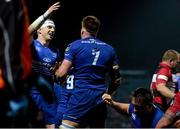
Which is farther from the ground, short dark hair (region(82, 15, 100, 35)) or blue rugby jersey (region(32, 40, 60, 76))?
short dark hair (region(82, 15, 100, 35))

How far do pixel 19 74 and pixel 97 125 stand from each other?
3224mm

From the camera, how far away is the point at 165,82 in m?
5.82

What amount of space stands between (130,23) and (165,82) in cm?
371

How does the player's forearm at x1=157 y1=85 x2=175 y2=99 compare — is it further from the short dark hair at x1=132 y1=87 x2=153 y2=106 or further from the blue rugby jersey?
the blue rugby jersey

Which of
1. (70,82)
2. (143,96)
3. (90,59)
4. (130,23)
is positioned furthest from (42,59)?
(130,23)

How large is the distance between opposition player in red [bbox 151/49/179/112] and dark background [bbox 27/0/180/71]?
3.15m

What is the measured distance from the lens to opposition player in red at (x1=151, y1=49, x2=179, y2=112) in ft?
18.8

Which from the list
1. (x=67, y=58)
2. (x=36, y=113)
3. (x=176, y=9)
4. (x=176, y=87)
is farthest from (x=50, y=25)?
(x=176, y=9)

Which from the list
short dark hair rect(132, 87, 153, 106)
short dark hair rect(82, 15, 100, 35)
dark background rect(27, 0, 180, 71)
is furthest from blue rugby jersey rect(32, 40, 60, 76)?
dark background rect(27, 0, 180, 71)

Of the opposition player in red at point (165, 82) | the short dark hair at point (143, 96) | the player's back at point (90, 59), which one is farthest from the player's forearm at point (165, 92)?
the short dark hair at point (143, 96)

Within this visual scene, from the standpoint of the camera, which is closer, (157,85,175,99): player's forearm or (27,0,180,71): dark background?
(157,85,175,99): player's forearm

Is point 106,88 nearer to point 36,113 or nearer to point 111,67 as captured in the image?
point 111,67

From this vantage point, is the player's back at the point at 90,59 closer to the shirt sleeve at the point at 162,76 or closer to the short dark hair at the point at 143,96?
the short dark hair at the point at 143,96

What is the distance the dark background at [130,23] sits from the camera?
30.1ft
